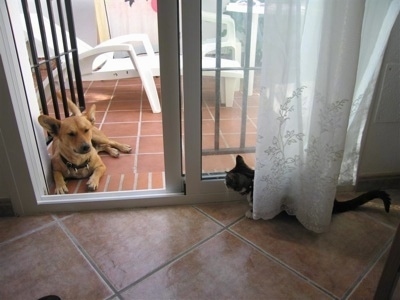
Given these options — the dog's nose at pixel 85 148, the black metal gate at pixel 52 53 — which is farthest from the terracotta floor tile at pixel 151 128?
the dog's nose at pixel 85 148

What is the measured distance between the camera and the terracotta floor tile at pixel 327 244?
3.40 ft

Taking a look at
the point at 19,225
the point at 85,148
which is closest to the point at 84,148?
the point at 85,148

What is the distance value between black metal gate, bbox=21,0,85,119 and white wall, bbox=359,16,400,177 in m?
1.65

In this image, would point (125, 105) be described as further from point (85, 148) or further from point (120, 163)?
point (85, 148)

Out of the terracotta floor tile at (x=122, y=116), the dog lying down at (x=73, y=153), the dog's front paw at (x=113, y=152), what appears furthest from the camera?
the terracotta floor tile at (x=122, y=116)

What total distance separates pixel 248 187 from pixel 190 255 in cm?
36

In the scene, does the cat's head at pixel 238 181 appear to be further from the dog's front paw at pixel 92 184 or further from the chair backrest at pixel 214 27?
the dog's front paw at pixel 92 184

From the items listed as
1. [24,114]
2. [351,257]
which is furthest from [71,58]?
[351,257]

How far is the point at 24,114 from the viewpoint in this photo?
48.0 inches

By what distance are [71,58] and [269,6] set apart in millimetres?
1991

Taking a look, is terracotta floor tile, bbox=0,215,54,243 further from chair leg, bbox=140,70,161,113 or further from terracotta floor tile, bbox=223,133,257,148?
chair leg, bbox=140,70,161,113

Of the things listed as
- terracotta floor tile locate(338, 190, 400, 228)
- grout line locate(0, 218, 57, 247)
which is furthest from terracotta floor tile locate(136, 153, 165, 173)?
terracotta floor tile locate(338, 190, 400, 228)

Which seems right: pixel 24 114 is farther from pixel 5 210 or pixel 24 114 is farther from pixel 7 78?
pixel 5 210

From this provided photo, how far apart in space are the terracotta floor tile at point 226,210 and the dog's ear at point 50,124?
2.71 ft
